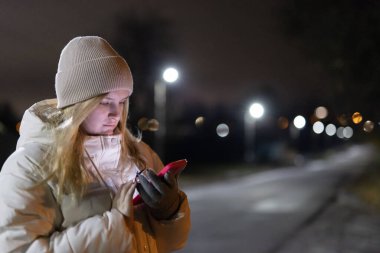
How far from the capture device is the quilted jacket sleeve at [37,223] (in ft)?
5.70

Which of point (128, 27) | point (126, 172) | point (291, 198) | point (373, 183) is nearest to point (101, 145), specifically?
point (126, 172)

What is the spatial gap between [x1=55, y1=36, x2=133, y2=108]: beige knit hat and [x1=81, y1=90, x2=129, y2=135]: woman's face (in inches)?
1.6

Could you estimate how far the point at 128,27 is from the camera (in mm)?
28500

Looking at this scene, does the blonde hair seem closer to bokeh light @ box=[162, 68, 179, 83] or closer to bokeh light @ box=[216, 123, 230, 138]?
bokeh light @ box=[162, 68, 179, 83]

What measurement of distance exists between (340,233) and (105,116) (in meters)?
8.85

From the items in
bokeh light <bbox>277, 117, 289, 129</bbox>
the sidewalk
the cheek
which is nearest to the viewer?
the cheek

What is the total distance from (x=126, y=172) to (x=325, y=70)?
1332 centimetres

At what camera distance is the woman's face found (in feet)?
6.53

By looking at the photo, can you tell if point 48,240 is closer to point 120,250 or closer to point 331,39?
point 120,250

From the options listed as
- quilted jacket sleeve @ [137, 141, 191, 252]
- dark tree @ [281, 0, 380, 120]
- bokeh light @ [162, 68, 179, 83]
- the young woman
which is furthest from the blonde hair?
bokeh light @ [162, 68, 179, 83]

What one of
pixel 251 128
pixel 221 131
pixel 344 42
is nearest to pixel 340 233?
pixel 344 42

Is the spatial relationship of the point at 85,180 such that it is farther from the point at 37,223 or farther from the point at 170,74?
the point at 170,74

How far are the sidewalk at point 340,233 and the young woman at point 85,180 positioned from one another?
6753 millimetres

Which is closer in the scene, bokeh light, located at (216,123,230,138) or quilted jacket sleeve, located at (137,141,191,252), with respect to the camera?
quilted jacket sleeve, located at (137,141,191,252)
